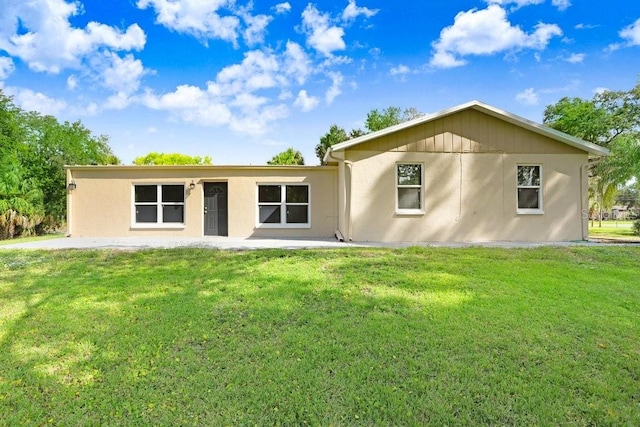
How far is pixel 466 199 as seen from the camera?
1107 centimetres

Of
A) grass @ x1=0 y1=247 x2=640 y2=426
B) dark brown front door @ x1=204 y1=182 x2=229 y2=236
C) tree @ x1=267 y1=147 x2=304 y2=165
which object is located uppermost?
tree @ x1=267 y1=147 x2=304 y2=165

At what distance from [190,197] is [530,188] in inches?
451

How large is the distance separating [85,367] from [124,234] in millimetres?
10648

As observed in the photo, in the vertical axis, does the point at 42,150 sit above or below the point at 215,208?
above

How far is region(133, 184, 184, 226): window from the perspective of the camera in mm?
12703

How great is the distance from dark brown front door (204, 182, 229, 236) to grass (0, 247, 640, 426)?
6.27 metres

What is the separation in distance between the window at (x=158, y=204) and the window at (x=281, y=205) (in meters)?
2.93

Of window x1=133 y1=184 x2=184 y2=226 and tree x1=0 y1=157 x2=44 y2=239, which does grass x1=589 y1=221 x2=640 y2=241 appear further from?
tree x1=0 y1=157 x2=44 y2=239

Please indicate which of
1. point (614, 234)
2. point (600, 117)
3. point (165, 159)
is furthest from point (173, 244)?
point (165, 159)

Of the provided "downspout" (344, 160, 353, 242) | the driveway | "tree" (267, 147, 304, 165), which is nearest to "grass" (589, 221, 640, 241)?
"downspout" (344, 160, 353, 242)

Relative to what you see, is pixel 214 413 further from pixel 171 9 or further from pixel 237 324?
pixel 171 9

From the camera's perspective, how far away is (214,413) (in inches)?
99.7

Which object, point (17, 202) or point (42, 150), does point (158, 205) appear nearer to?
point (17, 202)

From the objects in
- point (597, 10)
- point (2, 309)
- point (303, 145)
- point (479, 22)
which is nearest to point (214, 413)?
point (2, 309)
